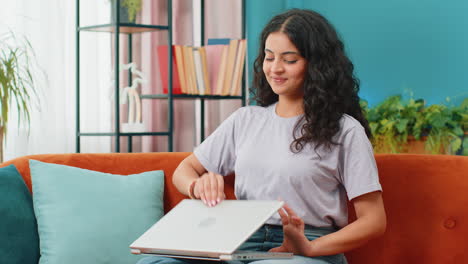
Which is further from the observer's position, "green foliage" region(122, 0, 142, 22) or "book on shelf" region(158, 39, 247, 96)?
"book on shelf" region(158, 39, 247, 96)

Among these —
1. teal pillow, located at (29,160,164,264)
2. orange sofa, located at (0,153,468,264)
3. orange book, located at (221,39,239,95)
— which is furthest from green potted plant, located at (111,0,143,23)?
orange sofa, located at (0,153,468,264)

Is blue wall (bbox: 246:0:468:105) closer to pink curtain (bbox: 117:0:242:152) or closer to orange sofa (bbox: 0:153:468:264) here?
pink curtain (bbox: 117:0:242:152)

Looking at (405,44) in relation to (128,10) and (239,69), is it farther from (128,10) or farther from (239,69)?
(128,10)

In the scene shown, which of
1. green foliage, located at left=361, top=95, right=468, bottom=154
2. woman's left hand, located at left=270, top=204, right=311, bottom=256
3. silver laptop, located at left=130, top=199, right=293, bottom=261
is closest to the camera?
silver laptop, located at left=130, top=199, right=293, bottom=261

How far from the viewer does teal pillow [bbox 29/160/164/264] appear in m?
1.83

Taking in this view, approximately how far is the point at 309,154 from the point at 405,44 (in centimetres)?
253

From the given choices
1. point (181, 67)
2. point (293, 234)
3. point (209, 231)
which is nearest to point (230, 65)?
point (181, 67)

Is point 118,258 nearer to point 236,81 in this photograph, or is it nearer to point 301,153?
point 301,153

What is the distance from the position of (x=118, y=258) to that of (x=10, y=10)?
1837 millimetres

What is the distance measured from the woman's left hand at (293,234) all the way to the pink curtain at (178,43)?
2433 mm

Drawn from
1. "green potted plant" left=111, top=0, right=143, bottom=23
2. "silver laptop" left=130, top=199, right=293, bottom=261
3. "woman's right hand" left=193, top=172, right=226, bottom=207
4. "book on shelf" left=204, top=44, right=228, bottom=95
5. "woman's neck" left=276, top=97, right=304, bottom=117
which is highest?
"green potted plant" left=111, top=0, right=143, bottom=23

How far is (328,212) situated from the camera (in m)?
1.63

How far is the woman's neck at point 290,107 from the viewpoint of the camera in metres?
1.77

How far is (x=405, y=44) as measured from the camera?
3.91 m
